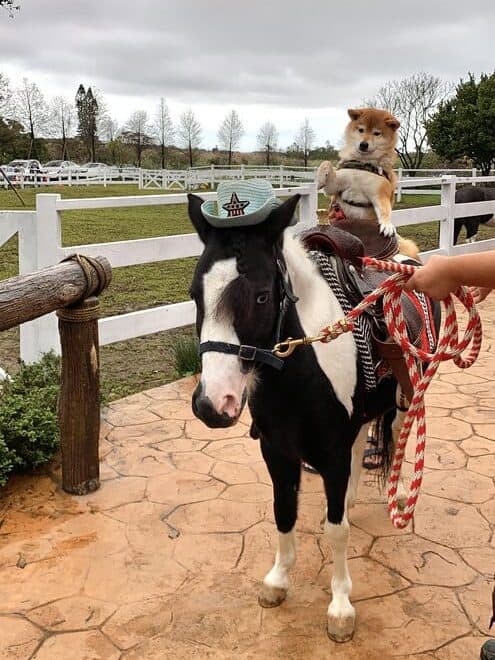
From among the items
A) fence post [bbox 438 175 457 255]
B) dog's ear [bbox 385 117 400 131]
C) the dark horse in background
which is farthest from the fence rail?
the dark horse in background

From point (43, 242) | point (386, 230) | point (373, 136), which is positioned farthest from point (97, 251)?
point (373, 136)

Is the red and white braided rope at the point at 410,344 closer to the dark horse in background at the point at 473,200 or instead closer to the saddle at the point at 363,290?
the saddle at the point at 363,290

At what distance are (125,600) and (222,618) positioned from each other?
15.8 inches

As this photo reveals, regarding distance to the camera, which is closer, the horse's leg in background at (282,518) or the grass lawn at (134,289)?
the horse's leg in background at (282,518)

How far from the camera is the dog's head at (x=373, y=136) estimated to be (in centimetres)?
447

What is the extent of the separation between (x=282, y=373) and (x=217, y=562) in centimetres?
110

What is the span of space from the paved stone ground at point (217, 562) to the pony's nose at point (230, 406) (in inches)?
38.9

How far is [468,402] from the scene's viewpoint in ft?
14.4

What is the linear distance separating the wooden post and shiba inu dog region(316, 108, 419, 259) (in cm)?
211

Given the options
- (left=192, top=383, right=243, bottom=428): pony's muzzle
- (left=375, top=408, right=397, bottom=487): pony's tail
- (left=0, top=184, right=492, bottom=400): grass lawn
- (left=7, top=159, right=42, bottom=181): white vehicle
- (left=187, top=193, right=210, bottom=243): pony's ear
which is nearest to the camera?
(left=192, top=383, right=243, bottom=428): pony's muzzle

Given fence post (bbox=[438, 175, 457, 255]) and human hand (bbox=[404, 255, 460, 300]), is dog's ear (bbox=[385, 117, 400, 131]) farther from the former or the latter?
fence post (bbox=[438, 175, 457, 255])

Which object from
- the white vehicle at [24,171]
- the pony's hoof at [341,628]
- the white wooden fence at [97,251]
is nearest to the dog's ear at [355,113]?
the white wooden fence at [97,251]

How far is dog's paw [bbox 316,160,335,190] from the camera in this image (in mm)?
4258

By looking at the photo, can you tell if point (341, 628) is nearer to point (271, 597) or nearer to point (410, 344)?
point (271, 597)
